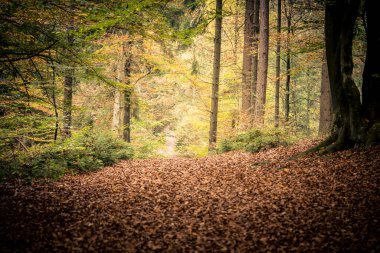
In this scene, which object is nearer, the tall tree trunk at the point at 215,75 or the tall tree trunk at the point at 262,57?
the tall tree trunk at the point at 262,57

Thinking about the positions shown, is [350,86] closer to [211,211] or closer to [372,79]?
[372,79]

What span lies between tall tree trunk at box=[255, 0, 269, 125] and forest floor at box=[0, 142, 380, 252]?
4992 millimetres

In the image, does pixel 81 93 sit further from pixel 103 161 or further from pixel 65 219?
pixel 65 219

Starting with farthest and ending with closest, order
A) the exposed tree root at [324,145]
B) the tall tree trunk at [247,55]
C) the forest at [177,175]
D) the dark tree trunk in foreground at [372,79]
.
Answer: the tall tree trunk at [247,55] < the exposed tree root at [324,145] < the dark tree trunk in foreground at [372,79] < the forest at [177,175]

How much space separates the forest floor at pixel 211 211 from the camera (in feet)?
13.1

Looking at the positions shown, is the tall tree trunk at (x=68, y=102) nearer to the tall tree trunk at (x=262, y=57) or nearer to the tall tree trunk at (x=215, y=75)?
the tall tree trunk at (x=215, y=75)

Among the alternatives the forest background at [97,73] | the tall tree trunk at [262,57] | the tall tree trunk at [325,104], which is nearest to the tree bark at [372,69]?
the forest background at [97,73]

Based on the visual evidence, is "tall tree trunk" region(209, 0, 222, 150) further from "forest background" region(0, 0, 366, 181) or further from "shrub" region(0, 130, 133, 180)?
"shrub" region(0, 130, 133, 180)

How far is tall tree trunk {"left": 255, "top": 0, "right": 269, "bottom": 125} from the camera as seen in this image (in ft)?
40.2

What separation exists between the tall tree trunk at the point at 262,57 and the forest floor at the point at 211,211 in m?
4.99

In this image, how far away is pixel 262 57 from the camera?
1241 cm

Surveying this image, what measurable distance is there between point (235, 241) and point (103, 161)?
301 inches

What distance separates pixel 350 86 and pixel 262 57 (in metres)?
5.55

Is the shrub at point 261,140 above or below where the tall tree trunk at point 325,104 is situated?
below
